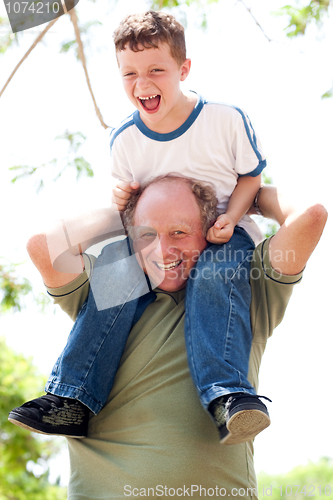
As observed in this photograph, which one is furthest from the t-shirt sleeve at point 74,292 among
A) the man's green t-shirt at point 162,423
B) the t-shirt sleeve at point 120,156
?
the t-shirt sleeve at point 120,156

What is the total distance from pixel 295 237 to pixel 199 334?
47 centimetres

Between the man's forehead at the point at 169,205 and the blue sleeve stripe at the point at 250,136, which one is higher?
the blue sleeve stripe at the point at 250,136

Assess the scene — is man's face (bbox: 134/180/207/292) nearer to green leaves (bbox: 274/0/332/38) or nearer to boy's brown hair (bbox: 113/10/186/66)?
boy's brown hair (bbox: 113/10/186/66)

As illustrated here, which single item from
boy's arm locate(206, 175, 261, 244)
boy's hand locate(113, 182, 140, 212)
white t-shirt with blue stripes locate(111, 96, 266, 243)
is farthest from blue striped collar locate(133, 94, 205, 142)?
boy's arm locate(206, 175, 261, 244)

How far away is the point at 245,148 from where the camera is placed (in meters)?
2.01

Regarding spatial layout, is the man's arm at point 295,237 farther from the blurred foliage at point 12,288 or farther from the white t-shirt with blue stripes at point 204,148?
the blurred foliage at point 12,288

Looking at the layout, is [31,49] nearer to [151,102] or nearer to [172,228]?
[151,102]

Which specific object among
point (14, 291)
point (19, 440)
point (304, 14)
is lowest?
point (19, 440)

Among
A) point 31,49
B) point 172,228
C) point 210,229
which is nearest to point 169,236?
point 172,228

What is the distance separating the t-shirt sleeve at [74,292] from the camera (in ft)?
6.07

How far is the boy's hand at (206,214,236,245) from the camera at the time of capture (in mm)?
1879

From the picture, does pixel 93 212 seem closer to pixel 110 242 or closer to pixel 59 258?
pixel 110 242

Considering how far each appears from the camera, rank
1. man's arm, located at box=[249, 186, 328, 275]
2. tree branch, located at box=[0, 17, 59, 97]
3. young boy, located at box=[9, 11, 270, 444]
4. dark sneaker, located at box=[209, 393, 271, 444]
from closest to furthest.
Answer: dark sneaker, located at box=[209, 393, 271, 444] < young boy, located at box=[9, 11, 270, 444] < man's arm, located at box=[249, 186, 328, 275] < tree branch, located at box=[0, 17, 59, 97]

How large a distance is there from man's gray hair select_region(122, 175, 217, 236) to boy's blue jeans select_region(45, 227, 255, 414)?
14 cm
